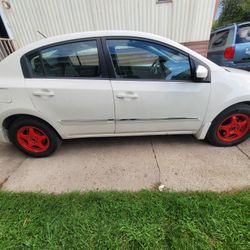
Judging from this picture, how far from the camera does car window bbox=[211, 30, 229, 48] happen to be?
16.0 ft

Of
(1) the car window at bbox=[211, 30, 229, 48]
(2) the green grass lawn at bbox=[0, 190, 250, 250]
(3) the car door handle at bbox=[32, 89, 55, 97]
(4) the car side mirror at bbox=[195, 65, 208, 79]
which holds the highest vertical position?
(4) the car side mirror at bbox=[195, 65, 208, 79]

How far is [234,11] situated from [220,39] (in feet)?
51.1

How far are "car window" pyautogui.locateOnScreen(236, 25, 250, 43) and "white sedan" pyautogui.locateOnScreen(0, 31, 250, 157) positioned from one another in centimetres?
293

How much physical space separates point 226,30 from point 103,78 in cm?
476

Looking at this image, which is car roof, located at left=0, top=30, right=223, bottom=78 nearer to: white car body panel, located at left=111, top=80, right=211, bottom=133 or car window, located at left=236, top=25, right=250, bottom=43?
white car body panel, located at left=111, top=80, right=211, bottom=133

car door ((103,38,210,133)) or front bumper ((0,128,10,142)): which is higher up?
car door ((103,38,210,133))

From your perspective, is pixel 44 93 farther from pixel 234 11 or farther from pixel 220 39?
pixel 234 11

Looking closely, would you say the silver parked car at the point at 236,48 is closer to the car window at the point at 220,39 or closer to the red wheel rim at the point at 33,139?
the car window at the point at 220,39

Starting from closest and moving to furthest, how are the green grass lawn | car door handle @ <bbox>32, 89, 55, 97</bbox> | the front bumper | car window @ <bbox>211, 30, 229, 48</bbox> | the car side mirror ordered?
1. the green grass lawn
2. the car side mirror
3. car door handle @ <bbox>32, 89, 55, 97</bbox>
4. the front bumper
5. car window @ <bbox>211, 30, 229, 48</bbox>

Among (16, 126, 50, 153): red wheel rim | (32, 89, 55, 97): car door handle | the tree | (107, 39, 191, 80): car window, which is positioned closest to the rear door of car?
(107, 39, 191, 80): car window

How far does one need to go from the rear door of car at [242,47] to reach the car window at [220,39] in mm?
409

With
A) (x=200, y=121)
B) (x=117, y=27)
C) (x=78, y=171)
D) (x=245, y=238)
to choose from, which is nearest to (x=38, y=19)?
(x=117, y=27)

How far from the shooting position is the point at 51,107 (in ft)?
7.13

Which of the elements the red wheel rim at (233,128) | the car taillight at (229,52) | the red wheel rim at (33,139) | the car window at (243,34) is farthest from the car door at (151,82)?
the car window at (243,34)
